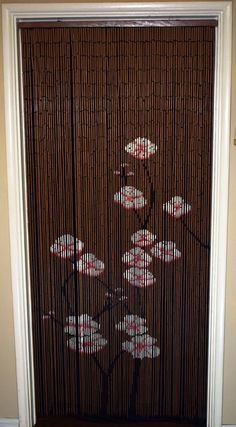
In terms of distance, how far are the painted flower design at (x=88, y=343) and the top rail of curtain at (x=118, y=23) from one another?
1.53 m

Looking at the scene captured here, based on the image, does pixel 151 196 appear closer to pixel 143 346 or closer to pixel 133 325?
pixel 133 325

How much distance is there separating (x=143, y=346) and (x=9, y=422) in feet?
2.60

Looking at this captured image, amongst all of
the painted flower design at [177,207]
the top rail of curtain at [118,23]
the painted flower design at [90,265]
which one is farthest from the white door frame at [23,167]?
the painted flower design at [90,265]

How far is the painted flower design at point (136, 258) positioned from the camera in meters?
2.17

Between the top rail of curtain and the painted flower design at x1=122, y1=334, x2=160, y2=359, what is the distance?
5.02 ft

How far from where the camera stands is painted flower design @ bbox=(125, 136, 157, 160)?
2.10 metres

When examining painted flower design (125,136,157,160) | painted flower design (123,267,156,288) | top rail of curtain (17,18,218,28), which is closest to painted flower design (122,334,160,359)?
painted flower design (123,267,156,288)

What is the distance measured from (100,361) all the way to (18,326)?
1.52ft

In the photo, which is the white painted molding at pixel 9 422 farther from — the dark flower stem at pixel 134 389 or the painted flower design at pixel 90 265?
the painted flower design at pixel 90 265

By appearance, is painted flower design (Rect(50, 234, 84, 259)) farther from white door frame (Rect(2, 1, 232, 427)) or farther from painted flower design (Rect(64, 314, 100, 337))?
painted flower design (Rect(64, 314, 100, 337))

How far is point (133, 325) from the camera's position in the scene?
2.22m

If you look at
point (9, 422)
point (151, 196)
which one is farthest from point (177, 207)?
point (9, 422)

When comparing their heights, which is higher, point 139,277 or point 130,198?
point 130,198

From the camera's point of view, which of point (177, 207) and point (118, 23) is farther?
point (177, 207)
